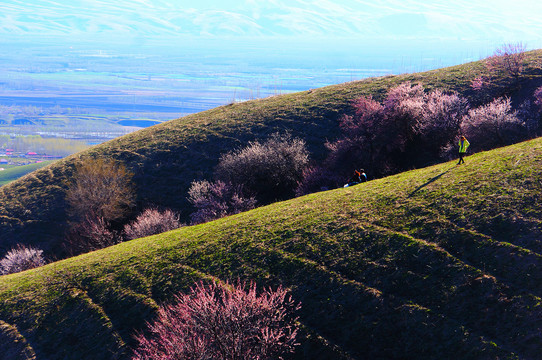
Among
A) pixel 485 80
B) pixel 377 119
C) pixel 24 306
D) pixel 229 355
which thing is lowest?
pixel 24 306

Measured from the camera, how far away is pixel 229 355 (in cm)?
1360

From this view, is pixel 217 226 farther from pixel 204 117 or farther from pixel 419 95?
pixel 204 117

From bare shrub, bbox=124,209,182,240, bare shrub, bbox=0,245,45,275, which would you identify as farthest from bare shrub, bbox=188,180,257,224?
bare shrub, bbox=0,245,45,275

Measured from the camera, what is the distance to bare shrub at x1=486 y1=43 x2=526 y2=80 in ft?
172

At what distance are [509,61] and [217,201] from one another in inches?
1896

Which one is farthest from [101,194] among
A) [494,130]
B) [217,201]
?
[494,130]

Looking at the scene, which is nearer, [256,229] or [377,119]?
[256,229]

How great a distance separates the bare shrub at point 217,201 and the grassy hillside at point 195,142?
3.52 m

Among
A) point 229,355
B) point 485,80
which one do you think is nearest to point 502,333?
point 229,355

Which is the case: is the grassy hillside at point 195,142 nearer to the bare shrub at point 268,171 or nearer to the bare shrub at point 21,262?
the bare shrub at point 21,262

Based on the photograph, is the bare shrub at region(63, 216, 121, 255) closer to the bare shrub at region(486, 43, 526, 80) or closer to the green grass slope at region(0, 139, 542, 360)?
the green grass slope at region(0, 139, 542, 360)

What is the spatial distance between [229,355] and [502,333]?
1169cm

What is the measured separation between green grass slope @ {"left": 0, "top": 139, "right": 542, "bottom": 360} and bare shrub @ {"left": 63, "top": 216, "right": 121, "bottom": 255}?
36.0ft

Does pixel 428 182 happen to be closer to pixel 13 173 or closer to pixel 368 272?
pixel 368 272
